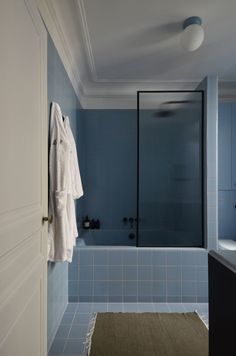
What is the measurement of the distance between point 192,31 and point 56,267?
2.16 metres

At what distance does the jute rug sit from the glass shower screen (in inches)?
35.3

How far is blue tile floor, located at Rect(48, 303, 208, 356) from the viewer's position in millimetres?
2030

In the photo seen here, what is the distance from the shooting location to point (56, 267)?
7.47ft

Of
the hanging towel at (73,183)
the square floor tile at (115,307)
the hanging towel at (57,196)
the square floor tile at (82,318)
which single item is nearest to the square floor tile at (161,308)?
the square floor tile at (115,307)

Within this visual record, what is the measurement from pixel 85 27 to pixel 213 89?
4.97 ft

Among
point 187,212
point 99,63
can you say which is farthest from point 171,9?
point 187,212

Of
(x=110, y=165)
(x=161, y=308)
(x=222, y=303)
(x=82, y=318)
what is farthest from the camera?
(x=110, y=165)

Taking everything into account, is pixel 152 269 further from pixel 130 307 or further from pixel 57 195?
pixel 57 195

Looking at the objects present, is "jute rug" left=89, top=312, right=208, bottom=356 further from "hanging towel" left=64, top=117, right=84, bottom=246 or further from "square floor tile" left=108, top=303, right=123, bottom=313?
"hanging towel" left=64, top=117, right=84, bottom=246

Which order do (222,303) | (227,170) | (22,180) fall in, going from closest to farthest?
(22,180), (222,303), (227,170)

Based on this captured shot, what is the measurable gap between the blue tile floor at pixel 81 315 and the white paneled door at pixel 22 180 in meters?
0.55

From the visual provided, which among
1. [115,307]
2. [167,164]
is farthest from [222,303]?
[167,164]

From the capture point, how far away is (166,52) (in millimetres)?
2699

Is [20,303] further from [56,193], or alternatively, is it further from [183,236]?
[183,236]
